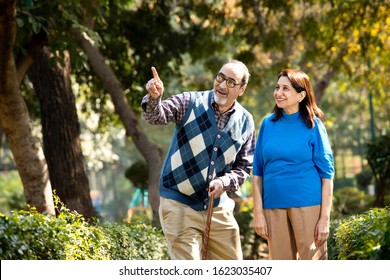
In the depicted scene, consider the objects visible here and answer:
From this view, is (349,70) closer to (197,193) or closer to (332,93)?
(197,193)

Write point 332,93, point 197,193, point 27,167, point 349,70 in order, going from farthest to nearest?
point 332,93 < point 349,70 < point 27,167 < point 197,193

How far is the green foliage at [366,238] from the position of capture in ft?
16.2

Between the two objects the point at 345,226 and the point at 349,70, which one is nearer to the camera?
Result: the point at 345,226

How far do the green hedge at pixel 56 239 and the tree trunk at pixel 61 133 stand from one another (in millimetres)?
5753

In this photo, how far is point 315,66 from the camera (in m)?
22.5

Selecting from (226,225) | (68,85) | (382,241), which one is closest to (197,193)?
(226,225)

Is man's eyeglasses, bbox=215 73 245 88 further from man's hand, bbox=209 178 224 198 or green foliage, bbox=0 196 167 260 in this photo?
green foliage, bbox=0 196 167 260

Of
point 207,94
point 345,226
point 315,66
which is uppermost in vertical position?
point 315,66

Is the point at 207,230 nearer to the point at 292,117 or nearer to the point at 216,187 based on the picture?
the point at 216,187

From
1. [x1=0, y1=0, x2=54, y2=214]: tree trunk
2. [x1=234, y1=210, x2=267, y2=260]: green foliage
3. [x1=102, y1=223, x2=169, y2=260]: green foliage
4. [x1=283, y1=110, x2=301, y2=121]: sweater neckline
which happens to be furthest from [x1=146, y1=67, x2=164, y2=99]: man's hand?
[x1=234, y1=210, x2=267, y2=260]: green foliage

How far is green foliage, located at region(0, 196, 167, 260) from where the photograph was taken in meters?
5.44

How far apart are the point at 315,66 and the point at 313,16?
146 inches

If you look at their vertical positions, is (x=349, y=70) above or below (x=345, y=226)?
above

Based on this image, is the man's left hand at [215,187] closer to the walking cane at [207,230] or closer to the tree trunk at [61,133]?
the walking cane at [207,230]
